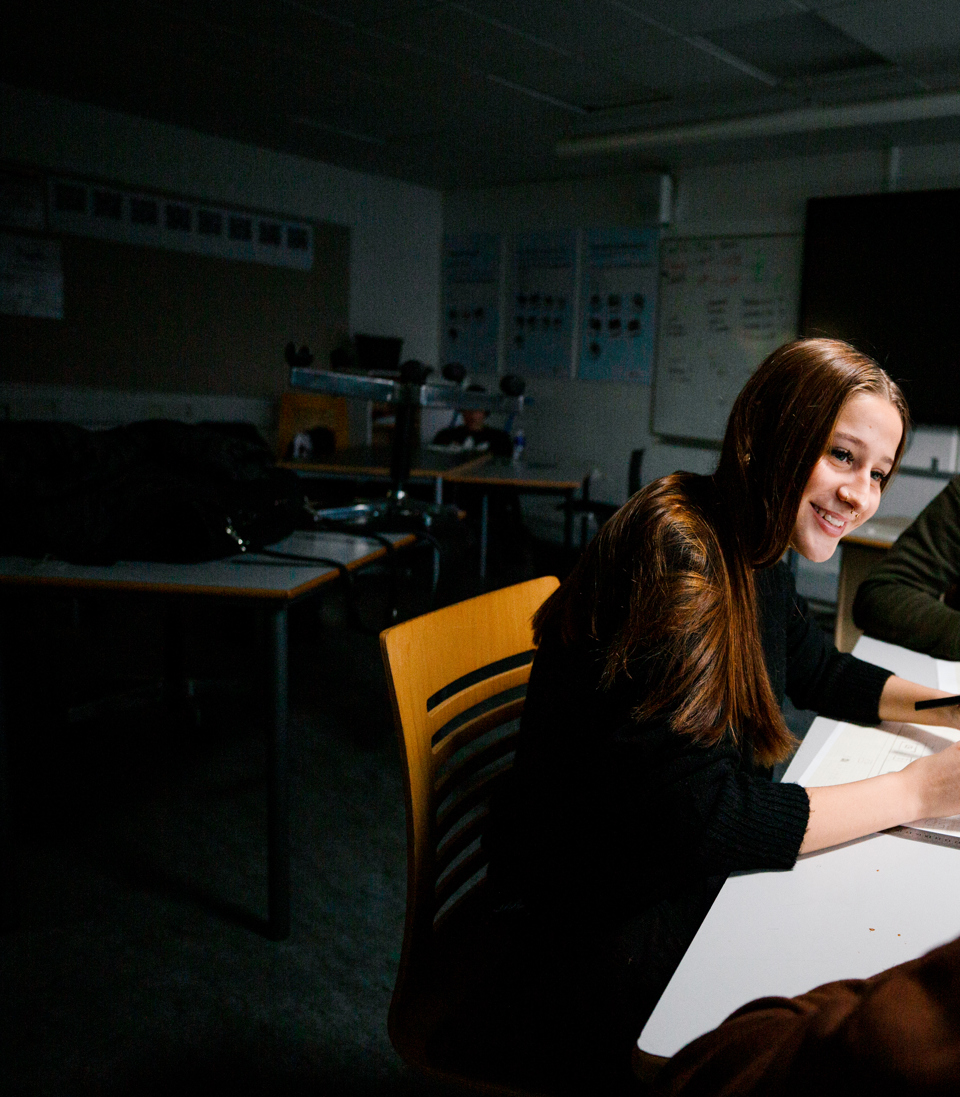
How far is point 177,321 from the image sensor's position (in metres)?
5.09

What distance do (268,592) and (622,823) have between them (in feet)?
3.36

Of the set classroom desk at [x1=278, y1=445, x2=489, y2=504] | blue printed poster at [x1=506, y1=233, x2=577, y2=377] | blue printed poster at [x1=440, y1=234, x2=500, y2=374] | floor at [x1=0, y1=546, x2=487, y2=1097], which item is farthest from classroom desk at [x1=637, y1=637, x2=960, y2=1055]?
blue printed poster at [x1=440, y1=234, x2=500, y2=374]

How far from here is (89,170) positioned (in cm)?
457

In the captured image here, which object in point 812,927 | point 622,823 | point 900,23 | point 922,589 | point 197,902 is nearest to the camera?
point 812,927

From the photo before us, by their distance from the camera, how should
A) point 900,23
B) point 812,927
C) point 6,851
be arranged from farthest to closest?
point 900,23, point 6,851, point 812,927

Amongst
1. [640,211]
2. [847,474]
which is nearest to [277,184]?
[640,211]

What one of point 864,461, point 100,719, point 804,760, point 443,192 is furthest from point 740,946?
point 443,192

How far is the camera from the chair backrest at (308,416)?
539 cm

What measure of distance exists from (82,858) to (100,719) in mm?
805

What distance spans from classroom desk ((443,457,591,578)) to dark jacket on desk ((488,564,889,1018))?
10.2 feet

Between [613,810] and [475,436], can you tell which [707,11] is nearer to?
[475,436]

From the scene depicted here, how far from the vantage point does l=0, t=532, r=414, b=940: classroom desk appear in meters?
1.72

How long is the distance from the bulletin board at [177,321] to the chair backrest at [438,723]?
417 cm

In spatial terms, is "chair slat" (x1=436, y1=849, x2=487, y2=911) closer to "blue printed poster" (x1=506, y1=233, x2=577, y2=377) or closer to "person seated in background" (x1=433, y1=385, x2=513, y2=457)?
"person seated in background" (x1=433, y1=385, x2=513, y2=457)
